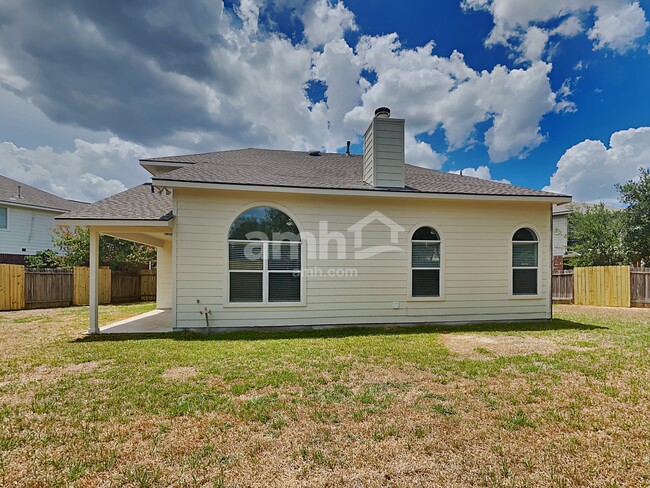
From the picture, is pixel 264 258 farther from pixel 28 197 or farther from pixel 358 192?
pixel 28 197

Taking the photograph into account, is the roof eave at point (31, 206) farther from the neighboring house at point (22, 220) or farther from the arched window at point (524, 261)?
the arched window at point (524, 261)

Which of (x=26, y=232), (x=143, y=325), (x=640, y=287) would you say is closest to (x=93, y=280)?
(x=143, y=325)

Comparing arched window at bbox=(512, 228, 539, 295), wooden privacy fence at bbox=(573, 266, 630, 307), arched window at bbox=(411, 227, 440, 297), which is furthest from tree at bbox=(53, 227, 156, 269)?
wooden privacy fence at bbox=(573, 266, 630, 307)

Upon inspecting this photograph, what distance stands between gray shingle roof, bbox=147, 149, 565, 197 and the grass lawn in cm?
388

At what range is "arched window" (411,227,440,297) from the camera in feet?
26.6

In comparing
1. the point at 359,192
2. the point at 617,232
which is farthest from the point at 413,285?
the point at 617,232

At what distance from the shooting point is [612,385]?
3910 millimetres

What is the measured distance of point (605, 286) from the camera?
13.1 metres

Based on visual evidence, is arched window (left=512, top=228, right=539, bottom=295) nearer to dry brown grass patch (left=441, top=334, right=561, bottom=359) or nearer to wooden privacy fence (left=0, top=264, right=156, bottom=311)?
dry brown grass patch (left=441, top=334, right=561, bottom=359)

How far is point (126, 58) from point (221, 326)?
9210 millimetres

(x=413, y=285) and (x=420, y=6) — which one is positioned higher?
(x=420, y=6)

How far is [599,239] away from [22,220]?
34.6 metres

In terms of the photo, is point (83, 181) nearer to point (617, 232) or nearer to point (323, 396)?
point (323, 396)

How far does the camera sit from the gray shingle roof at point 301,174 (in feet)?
24.6
